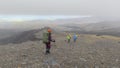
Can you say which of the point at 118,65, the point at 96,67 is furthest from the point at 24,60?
the point at 118,65

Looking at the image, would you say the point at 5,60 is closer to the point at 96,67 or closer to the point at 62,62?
the point at 62,62

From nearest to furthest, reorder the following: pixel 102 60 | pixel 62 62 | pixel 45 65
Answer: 1. pixel 45 65
2. pixel 62 62
3. pixel 102 60

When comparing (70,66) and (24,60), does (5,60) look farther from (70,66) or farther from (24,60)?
(70,66)

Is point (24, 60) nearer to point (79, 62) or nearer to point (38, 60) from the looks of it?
point (38, 60)

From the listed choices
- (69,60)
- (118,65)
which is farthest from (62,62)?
(118,65)

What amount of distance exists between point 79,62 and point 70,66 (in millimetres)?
1594

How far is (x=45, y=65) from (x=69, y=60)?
2.85 meters

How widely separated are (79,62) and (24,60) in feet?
14.6

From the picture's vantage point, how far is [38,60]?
2256 centimetres

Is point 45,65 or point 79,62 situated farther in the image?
point 79,62

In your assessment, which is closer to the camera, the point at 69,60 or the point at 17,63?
the point at 17,63

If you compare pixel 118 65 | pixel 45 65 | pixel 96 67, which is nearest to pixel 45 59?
pixel 45 65

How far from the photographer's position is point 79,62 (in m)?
22.1

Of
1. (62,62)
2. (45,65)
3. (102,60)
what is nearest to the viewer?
(45,65)
